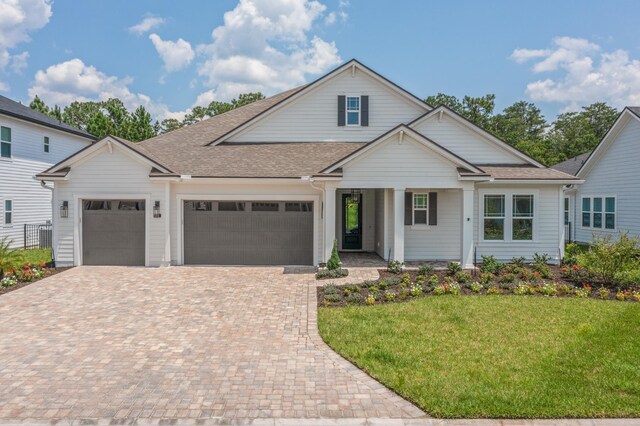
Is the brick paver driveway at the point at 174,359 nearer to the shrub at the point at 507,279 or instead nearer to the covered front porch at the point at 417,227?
the covered front porch at the point at 417,227

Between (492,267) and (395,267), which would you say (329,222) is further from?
(492,267)

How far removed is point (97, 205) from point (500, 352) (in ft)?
43.8

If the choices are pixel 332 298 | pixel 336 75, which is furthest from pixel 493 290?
pixel 336 75

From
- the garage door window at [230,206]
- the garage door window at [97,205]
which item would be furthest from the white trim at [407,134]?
the garage door window at [97,205]

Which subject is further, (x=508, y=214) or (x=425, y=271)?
(x=508, y=214)

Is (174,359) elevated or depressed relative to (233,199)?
depressed

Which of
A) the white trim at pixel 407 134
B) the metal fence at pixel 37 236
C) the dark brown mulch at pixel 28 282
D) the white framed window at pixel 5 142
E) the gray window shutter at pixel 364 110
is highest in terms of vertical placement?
the gray window shutter at pixel 364 110

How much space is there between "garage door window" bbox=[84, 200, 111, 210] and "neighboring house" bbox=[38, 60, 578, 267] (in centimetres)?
3

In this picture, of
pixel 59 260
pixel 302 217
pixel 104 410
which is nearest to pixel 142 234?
pixel 59 260

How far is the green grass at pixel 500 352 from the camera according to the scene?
16.2 ft

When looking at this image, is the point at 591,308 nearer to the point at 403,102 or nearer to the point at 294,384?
the point at 294,384

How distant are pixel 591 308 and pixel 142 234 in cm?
1323

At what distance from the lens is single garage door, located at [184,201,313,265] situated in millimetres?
14602

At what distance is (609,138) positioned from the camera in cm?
1947
